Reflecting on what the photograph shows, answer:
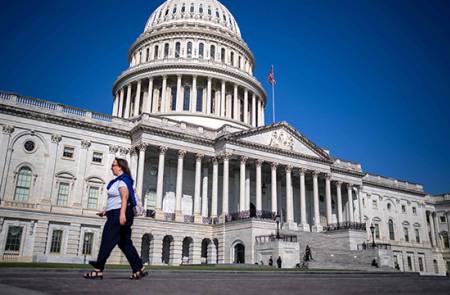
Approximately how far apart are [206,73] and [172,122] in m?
19.0

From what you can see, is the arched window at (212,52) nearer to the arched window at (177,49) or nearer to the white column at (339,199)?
the arched window at (177,49)

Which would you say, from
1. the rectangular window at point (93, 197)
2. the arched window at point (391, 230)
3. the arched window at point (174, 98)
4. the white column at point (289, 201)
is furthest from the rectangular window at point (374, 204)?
the rectangular window at point (93, 197)

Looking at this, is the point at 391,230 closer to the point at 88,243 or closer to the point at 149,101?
the point at 149,101

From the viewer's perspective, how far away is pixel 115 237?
9211 mm

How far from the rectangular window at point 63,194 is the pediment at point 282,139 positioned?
1953cm

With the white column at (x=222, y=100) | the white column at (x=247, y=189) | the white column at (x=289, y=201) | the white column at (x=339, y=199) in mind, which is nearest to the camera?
the white column at (x=247, y=189)

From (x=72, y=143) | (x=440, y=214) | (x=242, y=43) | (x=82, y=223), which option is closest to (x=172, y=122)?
(x=72, y=143)

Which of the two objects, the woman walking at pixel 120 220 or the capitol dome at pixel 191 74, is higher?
the capitol dome at pixel 191 74

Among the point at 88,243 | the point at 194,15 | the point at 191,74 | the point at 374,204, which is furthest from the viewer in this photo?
the point at 194,15

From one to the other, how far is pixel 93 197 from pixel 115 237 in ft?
126

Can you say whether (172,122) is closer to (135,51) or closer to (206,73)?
(206,73)

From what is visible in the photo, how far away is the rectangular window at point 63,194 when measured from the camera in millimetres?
43531

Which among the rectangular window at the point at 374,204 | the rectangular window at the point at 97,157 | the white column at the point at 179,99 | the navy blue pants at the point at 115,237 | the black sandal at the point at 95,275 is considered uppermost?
the white column at the point at 179,99

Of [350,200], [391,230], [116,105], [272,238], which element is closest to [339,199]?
[350,200]
